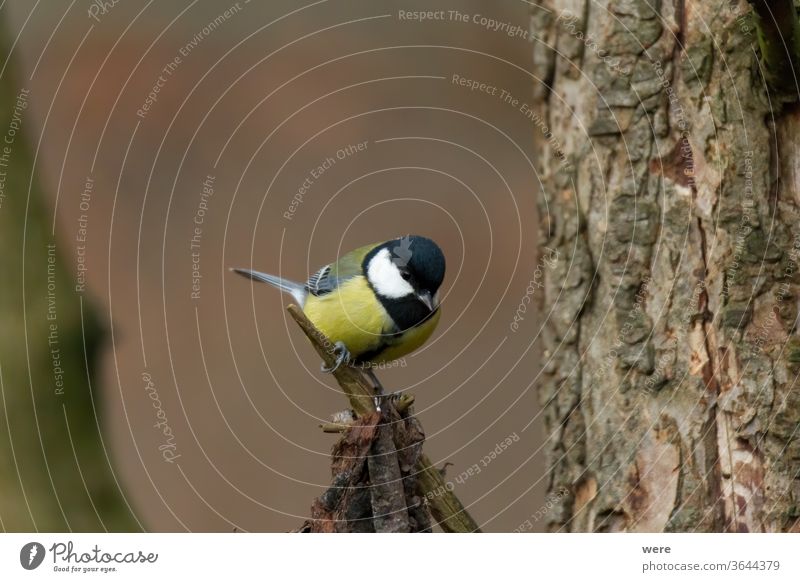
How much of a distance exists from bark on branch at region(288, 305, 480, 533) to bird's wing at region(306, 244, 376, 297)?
21.7 inches

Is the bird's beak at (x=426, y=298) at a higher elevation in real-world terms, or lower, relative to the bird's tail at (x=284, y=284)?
lower

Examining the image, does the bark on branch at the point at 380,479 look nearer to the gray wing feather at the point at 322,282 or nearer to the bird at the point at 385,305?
the bird at the point at 385,305

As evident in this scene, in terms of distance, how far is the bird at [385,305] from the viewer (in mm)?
2262

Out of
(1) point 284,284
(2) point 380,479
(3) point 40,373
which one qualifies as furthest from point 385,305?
(3) point 40,373

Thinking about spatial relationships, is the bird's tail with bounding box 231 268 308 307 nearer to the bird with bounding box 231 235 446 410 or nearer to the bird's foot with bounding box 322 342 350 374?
the bird with bounding box 231 235 446 410

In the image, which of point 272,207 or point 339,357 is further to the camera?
point 272,207

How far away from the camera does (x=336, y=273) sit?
2.54m

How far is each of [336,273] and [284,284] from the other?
28cm

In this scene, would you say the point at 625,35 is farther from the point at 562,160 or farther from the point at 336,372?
the point at 336,372

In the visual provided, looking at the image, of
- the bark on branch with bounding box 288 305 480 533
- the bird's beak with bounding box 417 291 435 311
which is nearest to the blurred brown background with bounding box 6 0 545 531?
the bird's beak with bounding box 417 291 435 311

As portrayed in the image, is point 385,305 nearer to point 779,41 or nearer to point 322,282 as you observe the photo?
point 322,282

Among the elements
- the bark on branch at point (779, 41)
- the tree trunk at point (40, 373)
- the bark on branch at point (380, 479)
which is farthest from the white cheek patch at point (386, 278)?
the bark on branch at point (779, 41)
